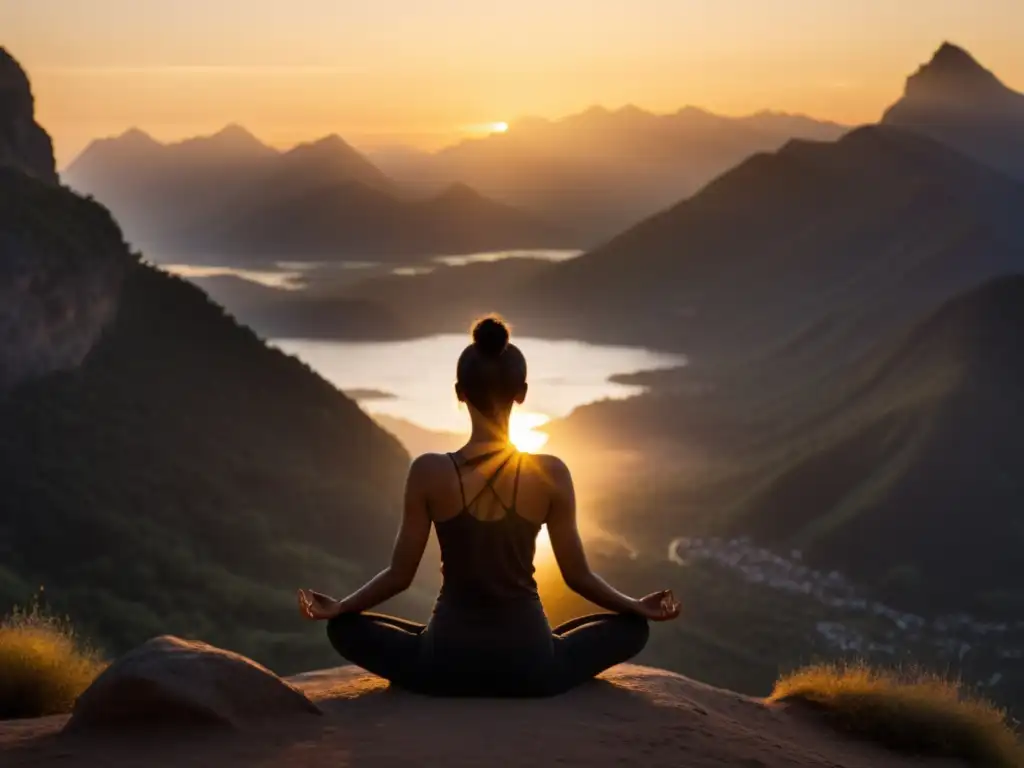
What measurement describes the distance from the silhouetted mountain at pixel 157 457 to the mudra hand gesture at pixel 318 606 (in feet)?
115

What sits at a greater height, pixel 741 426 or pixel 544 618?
pixel 741 426

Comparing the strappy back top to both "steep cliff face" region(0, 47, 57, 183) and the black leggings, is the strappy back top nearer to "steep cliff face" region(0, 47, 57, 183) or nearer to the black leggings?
the black leggings

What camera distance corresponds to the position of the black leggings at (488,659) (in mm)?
7156

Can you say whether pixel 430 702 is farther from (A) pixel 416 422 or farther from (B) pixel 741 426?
(B) pixel 741 426

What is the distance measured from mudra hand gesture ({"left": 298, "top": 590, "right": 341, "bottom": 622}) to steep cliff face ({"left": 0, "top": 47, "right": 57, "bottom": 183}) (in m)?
68.0

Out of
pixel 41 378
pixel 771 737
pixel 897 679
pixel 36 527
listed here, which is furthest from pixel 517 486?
pixel 41 378

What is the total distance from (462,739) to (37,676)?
3953mm

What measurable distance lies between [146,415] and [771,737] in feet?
200

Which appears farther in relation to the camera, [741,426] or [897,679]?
[741,426]

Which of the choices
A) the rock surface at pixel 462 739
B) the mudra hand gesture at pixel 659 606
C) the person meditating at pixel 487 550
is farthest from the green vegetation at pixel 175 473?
the mudra hand gesture at pixel 659 606

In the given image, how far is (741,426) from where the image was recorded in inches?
6590

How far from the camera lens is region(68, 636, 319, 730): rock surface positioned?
689 centimetres

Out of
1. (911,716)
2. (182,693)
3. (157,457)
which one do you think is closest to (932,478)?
(157,457)

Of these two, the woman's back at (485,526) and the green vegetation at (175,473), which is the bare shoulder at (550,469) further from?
the green vegetation at (175,473)
